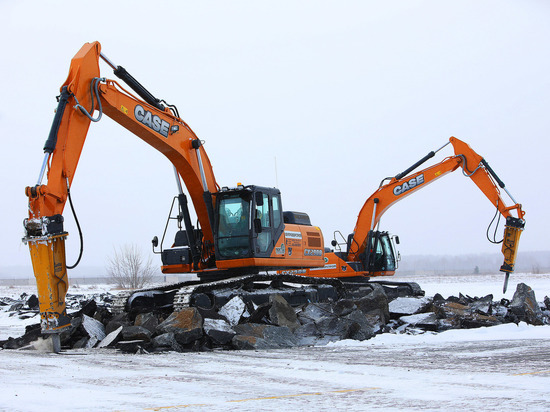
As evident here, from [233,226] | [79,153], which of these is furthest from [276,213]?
[79,153]

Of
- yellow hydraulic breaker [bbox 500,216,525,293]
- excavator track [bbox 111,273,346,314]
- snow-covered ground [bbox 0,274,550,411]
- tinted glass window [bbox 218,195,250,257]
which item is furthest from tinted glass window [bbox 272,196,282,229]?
yellow hydraulic breaker [bbox 500,216,525,293]

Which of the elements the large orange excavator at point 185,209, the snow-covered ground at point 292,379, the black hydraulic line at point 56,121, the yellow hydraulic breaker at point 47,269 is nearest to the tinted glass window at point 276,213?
the large orange excavator at point 185,209

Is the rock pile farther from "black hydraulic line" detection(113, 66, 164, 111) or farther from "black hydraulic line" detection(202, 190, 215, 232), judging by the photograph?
"black hydraulic line" detection(113, 66, 164, 111)

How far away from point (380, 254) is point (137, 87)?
1172 cm

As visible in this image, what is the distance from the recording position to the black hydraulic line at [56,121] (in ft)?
36.6

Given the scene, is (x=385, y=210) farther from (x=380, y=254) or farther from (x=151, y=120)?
(x=151, y=120)

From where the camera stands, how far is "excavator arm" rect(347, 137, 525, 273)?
20.6 meters

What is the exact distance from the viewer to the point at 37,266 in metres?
10.6

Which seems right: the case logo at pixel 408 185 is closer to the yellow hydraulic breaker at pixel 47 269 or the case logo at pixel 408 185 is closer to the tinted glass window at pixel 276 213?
the tinted glass window at pixel 276 213

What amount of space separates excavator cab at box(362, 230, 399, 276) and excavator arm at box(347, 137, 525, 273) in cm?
24

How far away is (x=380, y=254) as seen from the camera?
22.5 meters

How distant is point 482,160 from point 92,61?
539 inches

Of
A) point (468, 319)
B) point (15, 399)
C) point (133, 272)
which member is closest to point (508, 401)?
point (15, 399)

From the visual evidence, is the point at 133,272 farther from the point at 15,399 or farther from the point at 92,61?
the point at 15,399
